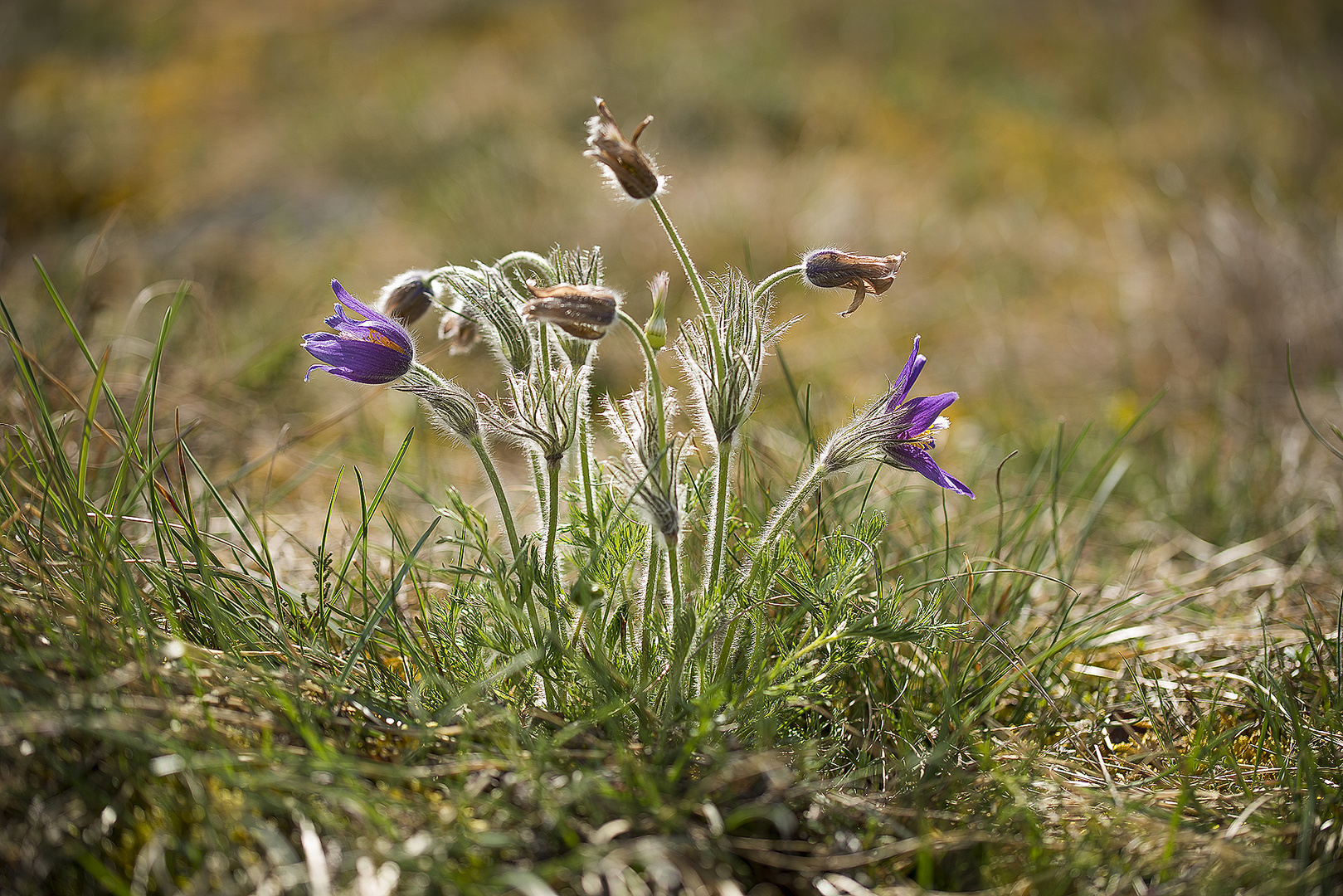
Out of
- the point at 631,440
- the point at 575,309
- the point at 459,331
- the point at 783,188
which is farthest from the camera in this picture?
the point at 783,188

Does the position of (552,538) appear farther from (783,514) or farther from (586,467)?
(783,514)

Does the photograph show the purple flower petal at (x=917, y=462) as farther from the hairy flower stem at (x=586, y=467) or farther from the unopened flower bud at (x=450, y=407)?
the unopened flower bud at (x=450, y=407)

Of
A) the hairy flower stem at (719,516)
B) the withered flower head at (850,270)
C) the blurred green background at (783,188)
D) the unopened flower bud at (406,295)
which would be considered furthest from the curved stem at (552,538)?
the blurred green background at (783,188)

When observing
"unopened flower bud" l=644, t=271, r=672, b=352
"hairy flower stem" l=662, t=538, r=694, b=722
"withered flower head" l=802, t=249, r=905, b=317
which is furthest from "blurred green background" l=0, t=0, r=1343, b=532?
"hairy flower stem" l=662, t=538, r=694, b=722

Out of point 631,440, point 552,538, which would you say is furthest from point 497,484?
point 631,440

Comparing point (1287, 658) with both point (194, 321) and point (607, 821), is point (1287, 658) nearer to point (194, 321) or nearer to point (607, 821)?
point (607, 821)

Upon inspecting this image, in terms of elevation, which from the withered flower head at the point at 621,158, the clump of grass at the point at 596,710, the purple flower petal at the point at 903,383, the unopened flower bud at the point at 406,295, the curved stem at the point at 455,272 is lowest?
the clump of grass at the point at 596,710

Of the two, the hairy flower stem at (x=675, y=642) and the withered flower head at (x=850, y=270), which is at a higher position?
the withered flower head at (x=850, y=270)

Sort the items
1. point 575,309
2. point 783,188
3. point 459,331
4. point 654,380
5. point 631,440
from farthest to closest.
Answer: point 783,188, point 459,331, point 631,440, point 654,380, point 575,309
